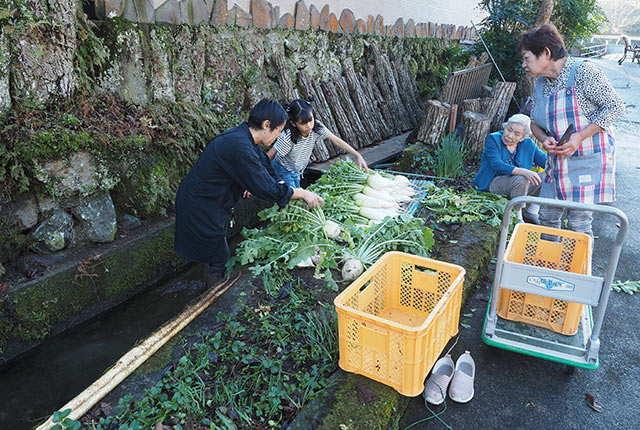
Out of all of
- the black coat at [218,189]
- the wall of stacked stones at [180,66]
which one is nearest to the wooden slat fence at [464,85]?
the wall of stacked stones at [180,66]

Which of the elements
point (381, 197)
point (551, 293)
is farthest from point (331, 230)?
point (551, 293)

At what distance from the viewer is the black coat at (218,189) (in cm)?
338

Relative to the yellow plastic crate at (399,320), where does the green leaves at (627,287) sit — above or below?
below

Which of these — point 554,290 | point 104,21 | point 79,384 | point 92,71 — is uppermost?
point 104,21

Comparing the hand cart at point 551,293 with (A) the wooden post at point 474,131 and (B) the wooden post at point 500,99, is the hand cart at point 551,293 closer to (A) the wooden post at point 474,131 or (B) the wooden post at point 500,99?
(A) the wooden post at point 474,131

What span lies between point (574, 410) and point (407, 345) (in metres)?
1.39

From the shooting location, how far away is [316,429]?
7.27ft

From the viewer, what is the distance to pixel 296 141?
15.4 feet

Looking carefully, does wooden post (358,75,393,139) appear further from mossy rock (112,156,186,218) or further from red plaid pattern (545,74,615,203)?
red plaid pattern (545,74,615,203)

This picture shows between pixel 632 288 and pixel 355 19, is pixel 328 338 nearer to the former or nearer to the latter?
pixel 632 288

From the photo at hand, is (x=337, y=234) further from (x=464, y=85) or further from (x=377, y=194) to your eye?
(x=464, y=85)

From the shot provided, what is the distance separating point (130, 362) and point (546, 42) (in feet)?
11.9

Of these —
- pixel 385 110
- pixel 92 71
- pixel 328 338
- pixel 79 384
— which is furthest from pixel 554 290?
pixel 385 110

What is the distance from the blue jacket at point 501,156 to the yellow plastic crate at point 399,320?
252 centimetres
